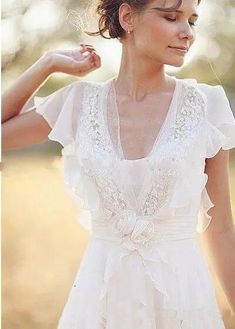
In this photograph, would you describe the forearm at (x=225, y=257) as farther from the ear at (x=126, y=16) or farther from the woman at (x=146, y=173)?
the ear at (x=126, y=16)

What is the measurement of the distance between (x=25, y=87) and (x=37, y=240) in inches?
22.8

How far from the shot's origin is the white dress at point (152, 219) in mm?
1061

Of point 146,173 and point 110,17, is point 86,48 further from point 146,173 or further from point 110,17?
point 146,173

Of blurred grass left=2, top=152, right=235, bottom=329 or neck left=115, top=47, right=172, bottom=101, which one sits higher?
neck left=115, top=47, right=172, bottom=101

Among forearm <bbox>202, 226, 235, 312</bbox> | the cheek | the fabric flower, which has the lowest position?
forearm <bbox>202, 226, 235, 312</bbox>

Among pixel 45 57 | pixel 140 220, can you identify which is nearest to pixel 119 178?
pixel 140 220

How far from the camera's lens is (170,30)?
105cm

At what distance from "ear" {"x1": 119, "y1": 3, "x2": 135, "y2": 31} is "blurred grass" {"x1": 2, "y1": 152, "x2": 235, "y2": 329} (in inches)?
21.2

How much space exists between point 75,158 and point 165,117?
0.16 meters

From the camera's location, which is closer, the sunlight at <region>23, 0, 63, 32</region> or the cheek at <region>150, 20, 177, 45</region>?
the cheek at <region>150, 20, 177, 45</region>

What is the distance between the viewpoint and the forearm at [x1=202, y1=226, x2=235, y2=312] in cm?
114

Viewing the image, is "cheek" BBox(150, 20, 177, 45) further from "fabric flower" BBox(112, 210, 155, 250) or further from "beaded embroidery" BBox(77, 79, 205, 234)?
"fabric flower" BBox(112, 210, 155, 250)

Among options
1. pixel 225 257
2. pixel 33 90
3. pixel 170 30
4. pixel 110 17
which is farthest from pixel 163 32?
pixel 225 257

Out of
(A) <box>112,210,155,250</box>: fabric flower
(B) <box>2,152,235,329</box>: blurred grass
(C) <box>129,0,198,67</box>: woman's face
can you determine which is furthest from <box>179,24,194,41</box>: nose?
(B) <box>2,152,235,329</box>: blurred grass
